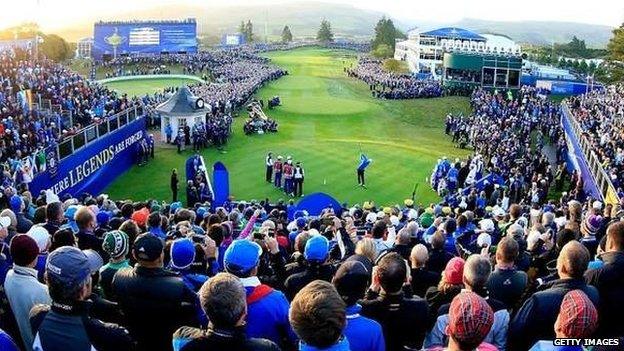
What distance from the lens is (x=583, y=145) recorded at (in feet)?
87.0

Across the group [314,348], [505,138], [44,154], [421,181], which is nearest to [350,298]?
[314,348]

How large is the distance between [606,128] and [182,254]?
98.8ft

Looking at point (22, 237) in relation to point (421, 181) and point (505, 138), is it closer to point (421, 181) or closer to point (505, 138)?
Result: point (421, 181)

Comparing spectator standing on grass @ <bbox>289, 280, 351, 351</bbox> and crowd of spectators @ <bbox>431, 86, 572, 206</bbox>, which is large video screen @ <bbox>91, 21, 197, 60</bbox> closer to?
crowd of spectators @ <bbox>431, 86, 572, 206</bbox>

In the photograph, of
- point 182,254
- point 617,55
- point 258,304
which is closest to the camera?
point 258,304

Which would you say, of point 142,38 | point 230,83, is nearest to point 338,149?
point 230,83

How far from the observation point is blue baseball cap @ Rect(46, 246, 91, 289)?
421 centimetres

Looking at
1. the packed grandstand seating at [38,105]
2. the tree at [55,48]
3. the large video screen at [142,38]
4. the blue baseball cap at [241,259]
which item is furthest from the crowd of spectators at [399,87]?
the blue baseball cap at [241,259]

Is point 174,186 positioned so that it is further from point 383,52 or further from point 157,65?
point 383,52

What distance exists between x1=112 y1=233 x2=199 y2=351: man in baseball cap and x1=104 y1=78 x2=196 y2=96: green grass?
50643mm

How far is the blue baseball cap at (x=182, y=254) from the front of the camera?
19.7ft

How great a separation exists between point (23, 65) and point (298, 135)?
1958 cm

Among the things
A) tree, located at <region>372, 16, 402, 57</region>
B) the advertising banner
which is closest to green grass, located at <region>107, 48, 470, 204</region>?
the advertising banner

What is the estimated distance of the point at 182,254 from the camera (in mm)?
5996
